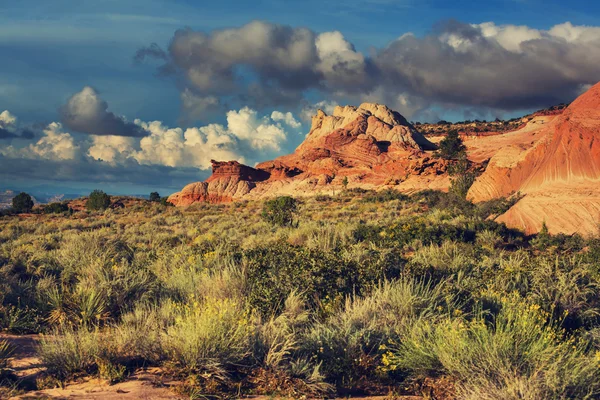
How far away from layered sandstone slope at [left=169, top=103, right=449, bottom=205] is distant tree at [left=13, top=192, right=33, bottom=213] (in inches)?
751

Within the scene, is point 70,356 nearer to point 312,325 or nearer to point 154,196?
point 312,325

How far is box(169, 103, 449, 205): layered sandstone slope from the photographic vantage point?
206ft

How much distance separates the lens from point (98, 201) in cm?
6059

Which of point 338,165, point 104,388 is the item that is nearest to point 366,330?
point 104,388

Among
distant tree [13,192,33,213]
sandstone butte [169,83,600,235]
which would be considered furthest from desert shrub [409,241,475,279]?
distant tree [13,192,33,213]

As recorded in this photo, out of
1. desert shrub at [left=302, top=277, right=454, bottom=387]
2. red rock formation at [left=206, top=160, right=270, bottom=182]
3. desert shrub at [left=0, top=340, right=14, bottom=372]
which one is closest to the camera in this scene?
desert shrub at [left=0, top=340, right=14, bottom=372]

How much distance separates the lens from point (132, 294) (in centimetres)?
832

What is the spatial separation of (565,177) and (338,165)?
51715mm

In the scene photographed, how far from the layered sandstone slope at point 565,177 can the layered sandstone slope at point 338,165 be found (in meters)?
32.7

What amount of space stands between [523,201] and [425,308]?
15.0 meters

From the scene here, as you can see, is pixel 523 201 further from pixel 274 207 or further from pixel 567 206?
pixel 274 207

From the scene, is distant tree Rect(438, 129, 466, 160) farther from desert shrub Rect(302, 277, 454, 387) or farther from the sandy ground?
the sandy ground

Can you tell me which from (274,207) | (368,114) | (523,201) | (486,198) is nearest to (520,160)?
(486,198)

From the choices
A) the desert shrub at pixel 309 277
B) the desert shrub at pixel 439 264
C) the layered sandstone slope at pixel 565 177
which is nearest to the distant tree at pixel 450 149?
the layered sandstone slope at pixel 565 177
